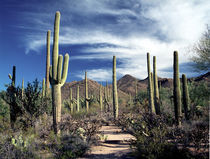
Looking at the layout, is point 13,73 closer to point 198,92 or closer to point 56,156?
point 56,156

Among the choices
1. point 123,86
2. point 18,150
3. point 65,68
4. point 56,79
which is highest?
point 123,86

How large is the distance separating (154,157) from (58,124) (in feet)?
15.4

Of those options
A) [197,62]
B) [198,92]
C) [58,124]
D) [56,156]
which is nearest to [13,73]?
[58,124]

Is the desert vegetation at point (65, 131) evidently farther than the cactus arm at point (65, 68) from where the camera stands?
No

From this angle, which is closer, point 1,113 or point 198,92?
point 198,92

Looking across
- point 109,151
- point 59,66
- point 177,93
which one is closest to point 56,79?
point 59,66

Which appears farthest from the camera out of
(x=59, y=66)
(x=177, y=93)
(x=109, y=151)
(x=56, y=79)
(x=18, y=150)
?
(x=177, y=93)

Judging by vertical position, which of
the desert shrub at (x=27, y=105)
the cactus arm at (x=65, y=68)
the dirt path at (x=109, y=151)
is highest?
the cactus arm at (x=65, y=68)

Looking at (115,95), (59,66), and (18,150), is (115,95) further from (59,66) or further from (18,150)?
(18,150)

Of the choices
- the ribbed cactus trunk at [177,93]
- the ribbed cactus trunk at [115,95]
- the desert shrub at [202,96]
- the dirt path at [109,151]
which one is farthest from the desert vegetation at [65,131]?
the ribbed cactus trunk at [115,95]

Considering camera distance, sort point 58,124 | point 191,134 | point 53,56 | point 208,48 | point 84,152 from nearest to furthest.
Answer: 1. point 191,134
2. point 84,152
3. point 58,124
4. point 53,56
5. point 208,48

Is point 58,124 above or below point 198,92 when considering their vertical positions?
below

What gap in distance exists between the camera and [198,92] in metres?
17.5

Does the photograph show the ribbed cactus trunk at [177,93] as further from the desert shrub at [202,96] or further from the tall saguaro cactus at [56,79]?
the tall saguaro cactus at [56,79]
